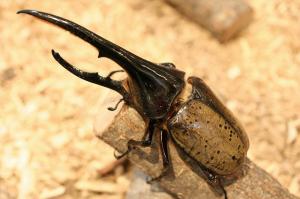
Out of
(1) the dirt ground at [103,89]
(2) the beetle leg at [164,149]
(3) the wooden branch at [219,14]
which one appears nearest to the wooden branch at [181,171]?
(2) the beetle leg at [164,149]

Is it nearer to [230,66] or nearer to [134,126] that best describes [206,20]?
[230,66]

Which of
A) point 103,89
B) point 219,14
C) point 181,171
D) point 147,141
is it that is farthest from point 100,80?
point 219,14

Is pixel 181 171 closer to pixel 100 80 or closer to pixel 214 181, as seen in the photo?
pixel 214 181

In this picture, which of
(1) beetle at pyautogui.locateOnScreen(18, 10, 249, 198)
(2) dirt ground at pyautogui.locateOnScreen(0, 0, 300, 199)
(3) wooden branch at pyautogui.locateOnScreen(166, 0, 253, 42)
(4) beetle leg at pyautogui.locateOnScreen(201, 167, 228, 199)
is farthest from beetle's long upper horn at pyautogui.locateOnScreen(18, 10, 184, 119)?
(3) wooden branch at pyautogui.locateOnScreen(166, 0, 253, 42)

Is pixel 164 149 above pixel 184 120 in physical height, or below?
below

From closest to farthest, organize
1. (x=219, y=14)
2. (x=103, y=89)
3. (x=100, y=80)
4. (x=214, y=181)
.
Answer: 1. (x=100, y=80)
2. (x=214, y=181)
3. (x=103, y=89)
4. (x=219, y=14)

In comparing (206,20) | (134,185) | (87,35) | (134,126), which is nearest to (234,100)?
(206,20)

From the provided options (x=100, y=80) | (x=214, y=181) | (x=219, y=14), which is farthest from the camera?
(x=219, y=14)

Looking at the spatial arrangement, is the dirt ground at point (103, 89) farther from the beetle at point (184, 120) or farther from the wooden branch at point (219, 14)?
the beetle at point (184, 120)

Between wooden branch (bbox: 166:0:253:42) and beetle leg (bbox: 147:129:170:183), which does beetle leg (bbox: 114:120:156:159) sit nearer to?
beetle leg (bbox: 147:129:170:183)
